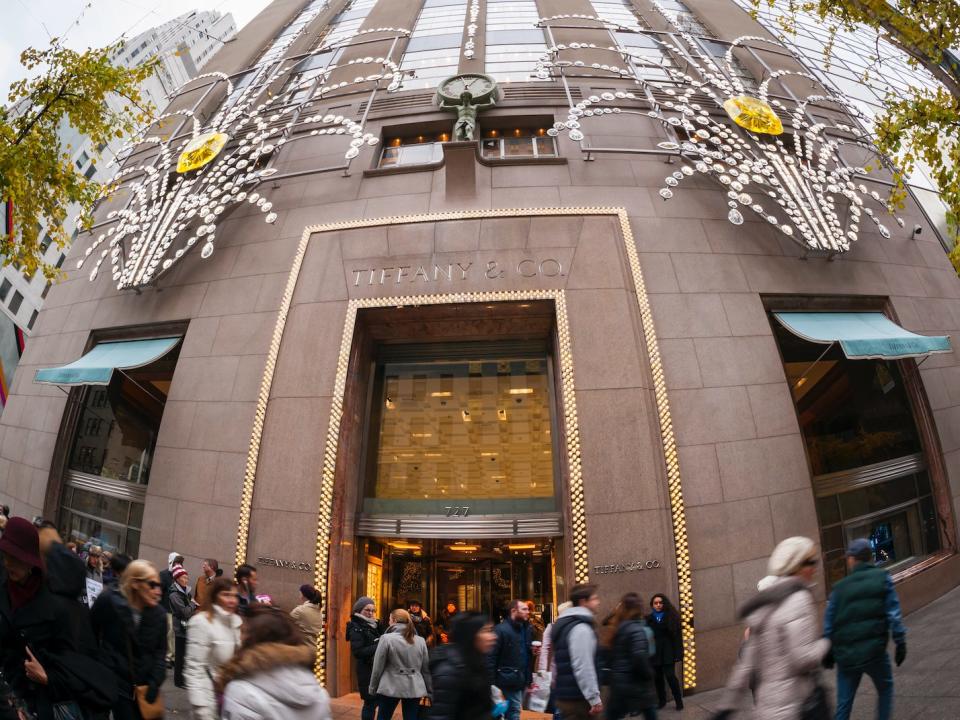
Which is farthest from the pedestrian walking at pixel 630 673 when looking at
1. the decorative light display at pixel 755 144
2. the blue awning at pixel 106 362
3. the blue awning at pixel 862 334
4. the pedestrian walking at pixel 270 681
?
the blue awning at pixel 106 362

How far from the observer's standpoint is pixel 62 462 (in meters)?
11.9

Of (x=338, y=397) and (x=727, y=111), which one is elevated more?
(x=727, y=111)

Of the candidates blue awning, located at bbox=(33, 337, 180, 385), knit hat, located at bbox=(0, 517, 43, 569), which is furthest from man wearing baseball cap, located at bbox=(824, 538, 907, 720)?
blue awning, located at bbox=(33, 337, 180, 385)

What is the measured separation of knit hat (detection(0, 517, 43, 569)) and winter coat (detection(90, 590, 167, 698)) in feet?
1.83

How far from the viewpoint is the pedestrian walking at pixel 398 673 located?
5535mm

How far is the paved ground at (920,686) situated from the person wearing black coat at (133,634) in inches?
128

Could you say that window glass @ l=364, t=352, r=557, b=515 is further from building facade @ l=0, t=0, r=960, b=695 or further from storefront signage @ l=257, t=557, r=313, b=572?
storefront signage @ l=257, t=557, r=313, b=572

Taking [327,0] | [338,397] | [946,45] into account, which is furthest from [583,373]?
[327,0]

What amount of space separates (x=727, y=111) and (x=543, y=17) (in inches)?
299

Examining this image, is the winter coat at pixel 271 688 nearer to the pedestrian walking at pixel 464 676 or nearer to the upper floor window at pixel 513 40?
the pedestrian walking at pixel 464 676

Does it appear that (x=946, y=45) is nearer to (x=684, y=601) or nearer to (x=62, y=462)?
(x=684, y=601)

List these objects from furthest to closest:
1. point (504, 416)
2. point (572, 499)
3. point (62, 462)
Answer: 1. point (62, 462)
2. point (504, 416)
3. point (572, 499)

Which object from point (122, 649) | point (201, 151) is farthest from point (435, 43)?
point (122, 649)

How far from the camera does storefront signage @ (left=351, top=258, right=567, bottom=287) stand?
1023 centimetres
